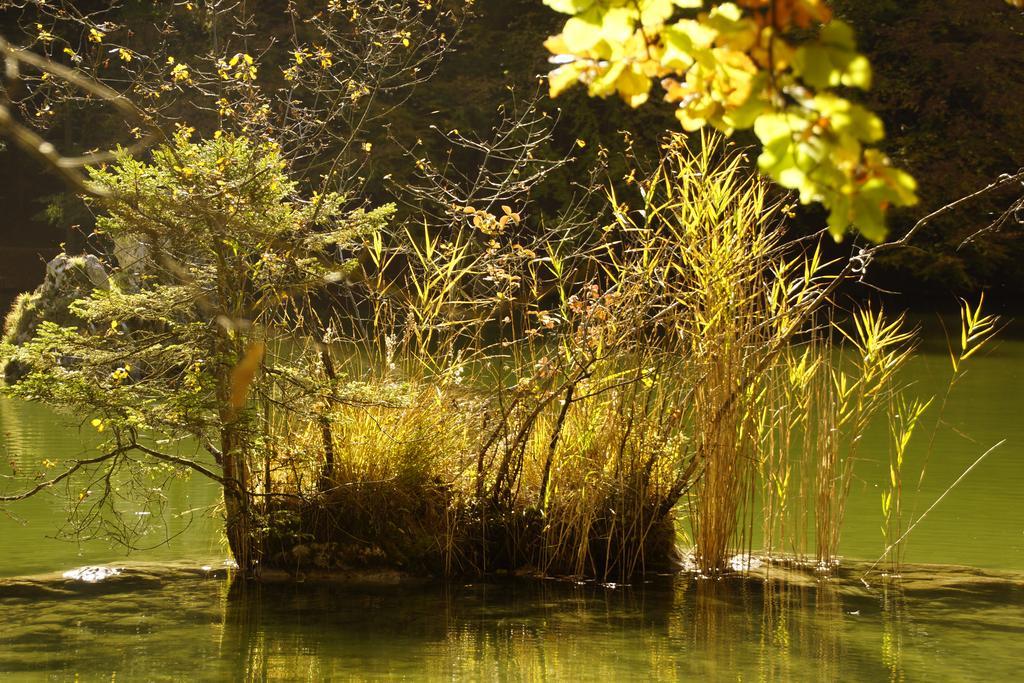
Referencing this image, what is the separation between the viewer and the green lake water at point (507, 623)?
387 centimetres

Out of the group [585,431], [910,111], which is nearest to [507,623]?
[585,431]

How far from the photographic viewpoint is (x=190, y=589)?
4742mm

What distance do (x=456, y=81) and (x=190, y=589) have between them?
13.8m

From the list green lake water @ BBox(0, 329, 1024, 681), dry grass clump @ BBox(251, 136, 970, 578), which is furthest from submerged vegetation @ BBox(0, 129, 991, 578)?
green lake water @ BBox(0, 329, 1024, 681)

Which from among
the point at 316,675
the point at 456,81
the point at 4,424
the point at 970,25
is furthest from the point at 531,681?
the point at 970,25

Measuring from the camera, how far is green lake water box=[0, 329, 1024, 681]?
3.87 meters

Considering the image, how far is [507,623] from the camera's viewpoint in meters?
4.32

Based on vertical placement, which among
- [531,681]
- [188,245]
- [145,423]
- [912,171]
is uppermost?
[912,171]

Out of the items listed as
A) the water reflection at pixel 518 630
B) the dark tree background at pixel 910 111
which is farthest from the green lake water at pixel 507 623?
the dark tree background at pixel 910 111

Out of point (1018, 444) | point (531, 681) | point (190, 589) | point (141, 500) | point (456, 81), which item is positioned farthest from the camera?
point (456, 81)

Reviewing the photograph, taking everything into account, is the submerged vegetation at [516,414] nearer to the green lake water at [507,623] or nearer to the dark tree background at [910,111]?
the green lake water at [507,623]

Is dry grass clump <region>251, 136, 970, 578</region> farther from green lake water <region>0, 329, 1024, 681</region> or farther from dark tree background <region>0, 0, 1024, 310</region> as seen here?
dark tree background <region>0, 0, 1024, 310</region>

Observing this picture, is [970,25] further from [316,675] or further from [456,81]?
[316,675]

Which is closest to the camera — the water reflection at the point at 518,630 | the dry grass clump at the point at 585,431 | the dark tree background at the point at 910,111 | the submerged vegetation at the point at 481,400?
the water reflection at the point at 518,630
